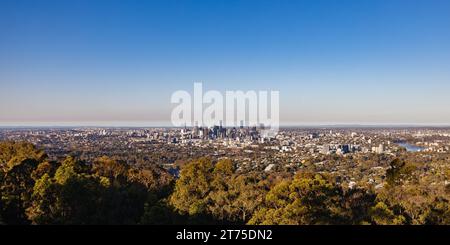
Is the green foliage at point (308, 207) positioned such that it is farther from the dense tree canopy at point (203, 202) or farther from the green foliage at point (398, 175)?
the green foliage at point (398, 175)

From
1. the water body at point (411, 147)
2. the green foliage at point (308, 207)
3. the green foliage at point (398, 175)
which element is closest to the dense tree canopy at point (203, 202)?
the green foliage at point (308, 207)

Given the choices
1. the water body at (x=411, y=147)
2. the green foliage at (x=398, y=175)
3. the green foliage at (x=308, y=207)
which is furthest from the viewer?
the water body at (x=411, y=147)

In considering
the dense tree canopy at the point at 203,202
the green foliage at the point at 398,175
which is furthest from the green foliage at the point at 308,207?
the green foliage at the point at 398,175

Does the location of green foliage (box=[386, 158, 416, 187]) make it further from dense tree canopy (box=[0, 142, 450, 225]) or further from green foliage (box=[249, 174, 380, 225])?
green foliage (box=[249, 174, 380, 225])

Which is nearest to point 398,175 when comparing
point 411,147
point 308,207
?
point 308,207

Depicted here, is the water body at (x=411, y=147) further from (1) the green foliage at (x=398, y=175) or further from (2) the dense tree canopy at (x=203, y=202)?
(2) the dense tree canopy at (x=203, y=202)

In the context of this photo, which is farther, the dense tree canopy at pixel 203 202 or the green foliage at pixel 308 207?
the dense tree canopy at pixel 203 202

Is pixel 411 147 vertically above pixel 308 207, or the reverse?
pixel 308 207

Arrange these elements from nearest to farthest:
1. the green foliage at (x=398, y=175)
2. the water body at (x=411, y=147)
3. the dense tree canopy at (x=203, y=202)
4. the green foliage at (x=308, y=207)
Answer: the green foliage at (x=308, y=207), the dense tree canopy at (x=203, y=202), the green foliage at (x=398, y=175), the water body at (x=411, y=147)

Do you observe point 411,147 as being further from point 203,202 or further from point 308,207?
point 203,202

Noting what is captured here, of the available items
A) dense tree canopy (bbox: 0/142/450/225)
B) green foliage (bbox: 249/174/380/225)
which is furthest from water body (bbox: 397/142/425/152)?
green foliage (bbox: 249/174/380/225)

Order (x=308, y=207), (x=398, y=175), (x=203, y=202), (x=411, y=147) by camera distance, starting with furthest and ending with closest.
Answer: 1. (x=411, y=147)
2. (x=398, y=175)
3. (x=203, y=202)
4. (x=308, y=207)
